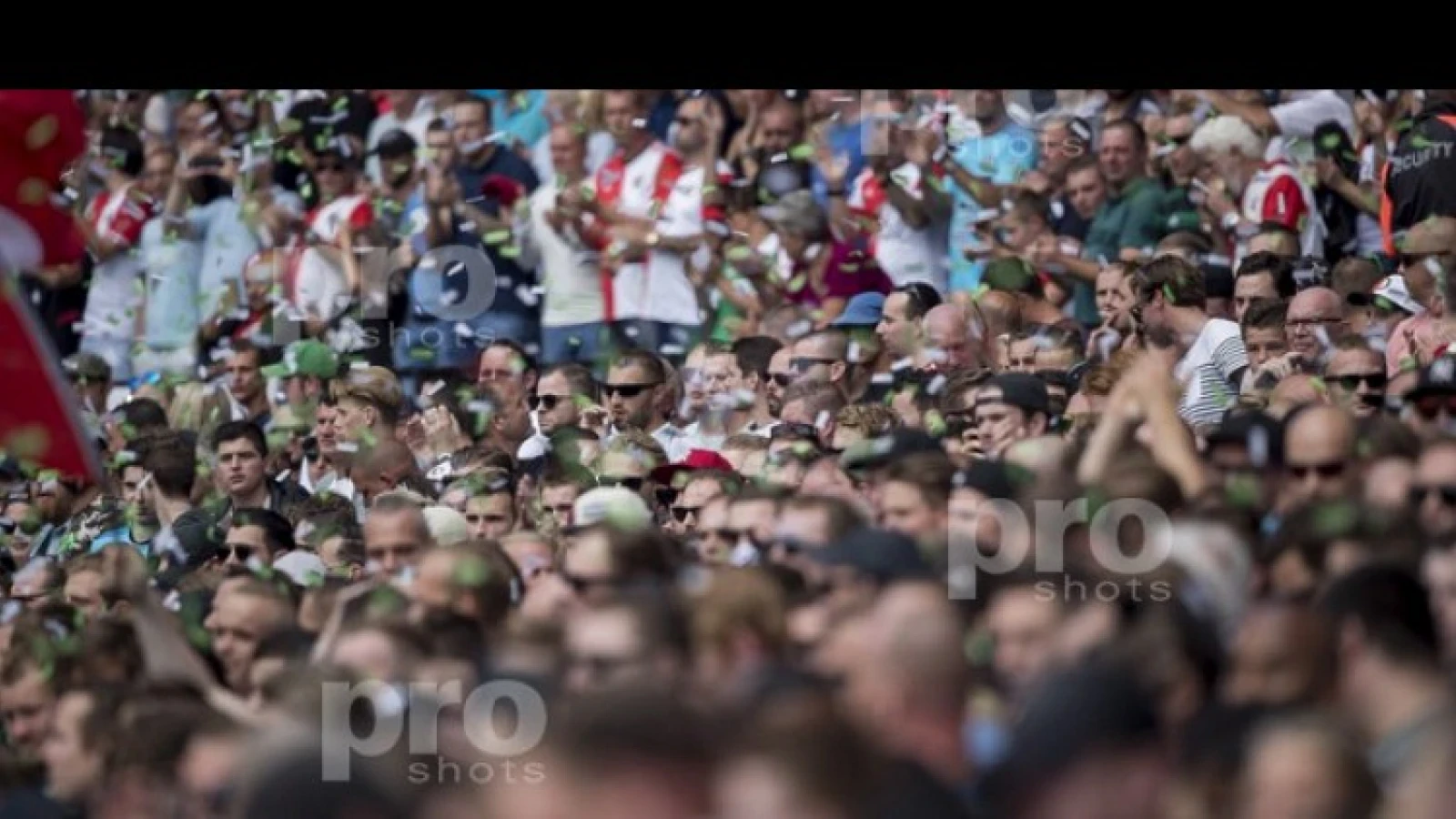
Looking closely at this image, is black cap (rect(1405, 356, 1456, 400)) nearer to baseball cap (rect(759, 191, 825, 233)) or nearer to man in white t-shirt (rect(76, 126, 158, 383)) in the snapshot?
baseball cap (rect(759, 191, 825, 233))

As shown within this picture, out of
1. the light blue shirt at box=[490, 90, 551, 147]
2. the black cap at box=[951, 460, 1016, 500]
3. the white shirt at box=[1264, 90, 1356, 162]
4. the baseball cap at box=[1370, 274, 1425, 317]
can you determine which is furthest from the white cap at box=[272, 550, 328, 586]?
the light blue shirt at box=[490, 90, 551, 147]

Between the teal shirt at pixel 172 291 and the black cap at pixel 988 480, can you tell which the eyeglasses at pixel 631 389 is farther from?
the teal shirt at pixel 172 291

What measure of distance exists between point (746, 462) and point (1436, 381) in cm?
279

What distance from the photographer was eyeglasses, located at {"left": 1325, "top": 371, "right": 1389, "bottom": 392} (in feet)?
33.6

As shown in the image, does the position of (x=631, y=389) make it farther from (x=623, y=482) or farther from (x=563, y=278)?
(x=563, y=278)

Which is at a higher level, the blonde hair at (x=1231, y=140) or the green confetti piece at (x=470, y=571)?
the blonde hair at (x=1231, y=140)

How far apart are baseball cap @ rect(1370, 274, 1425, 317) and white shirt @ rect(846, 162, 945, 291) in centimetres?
260

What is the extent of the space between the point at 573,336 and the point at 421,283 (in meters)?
0.79

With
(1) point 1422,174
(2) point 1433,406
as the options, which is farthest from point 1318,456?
(1) point 1422,174

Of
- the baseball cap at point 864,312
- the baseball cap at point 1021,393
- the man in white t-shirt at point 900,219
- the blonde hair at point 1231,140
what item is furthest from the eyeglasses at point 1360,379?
the man in white t-shirt at point 900,219

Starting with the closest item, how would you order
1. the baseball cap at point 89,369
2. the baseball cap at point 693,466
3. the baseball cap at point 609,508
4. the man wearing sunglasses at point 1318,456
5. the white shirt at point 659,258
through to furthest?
the man wearing sunglasses at point 1318,456 < the baseball cap at point 609,508 < the baseball cap at point 693,466 < the white shirt at point 659,258 < the baseball cap at point 89,369

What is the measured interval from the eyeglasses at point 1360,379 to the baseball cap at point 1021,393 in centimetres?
86

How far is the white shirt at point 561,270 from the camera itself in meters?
14.9
